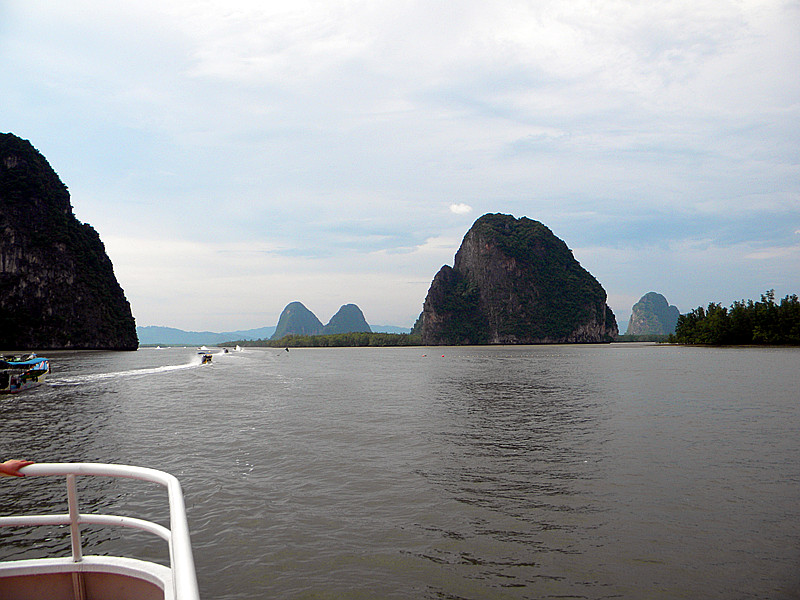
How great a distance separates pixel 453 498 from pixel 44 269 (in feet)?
568

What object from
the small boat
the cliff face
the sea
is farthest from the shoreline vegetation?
the cliff face

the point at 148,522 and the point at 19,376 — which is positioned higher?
the point at 148,522

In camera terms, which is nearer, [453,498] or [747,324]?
[453,498]

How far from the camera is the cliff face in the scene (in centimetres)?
13938

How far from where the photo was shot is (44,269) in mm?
147125

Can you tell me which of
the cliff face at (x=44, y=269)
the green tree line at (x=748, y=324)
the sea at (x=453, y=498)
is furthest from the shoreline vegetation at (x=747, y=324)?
the cliff face at (x=44, y=269)

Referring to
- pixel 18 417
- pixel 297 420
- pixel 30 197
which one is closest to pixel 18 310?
pixel 30 197

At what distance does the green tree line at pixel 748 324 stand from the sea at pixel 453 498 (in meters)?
109

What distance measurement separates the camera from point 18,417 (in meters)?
25.7

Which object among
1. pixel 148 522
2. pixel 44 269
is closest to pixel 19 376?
pixel 148 522

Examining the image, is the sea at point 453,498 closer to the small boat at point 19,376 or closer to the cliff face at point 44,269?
the small boat at point 19,376

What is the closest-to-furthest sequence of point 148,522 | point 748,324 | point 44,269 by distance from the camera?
point 148,522 < point 748,324 < point 44,269

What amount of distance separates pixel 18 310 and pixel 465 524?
6609 inches

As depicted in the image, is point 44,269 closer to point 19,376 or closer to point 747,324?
point 19,376
